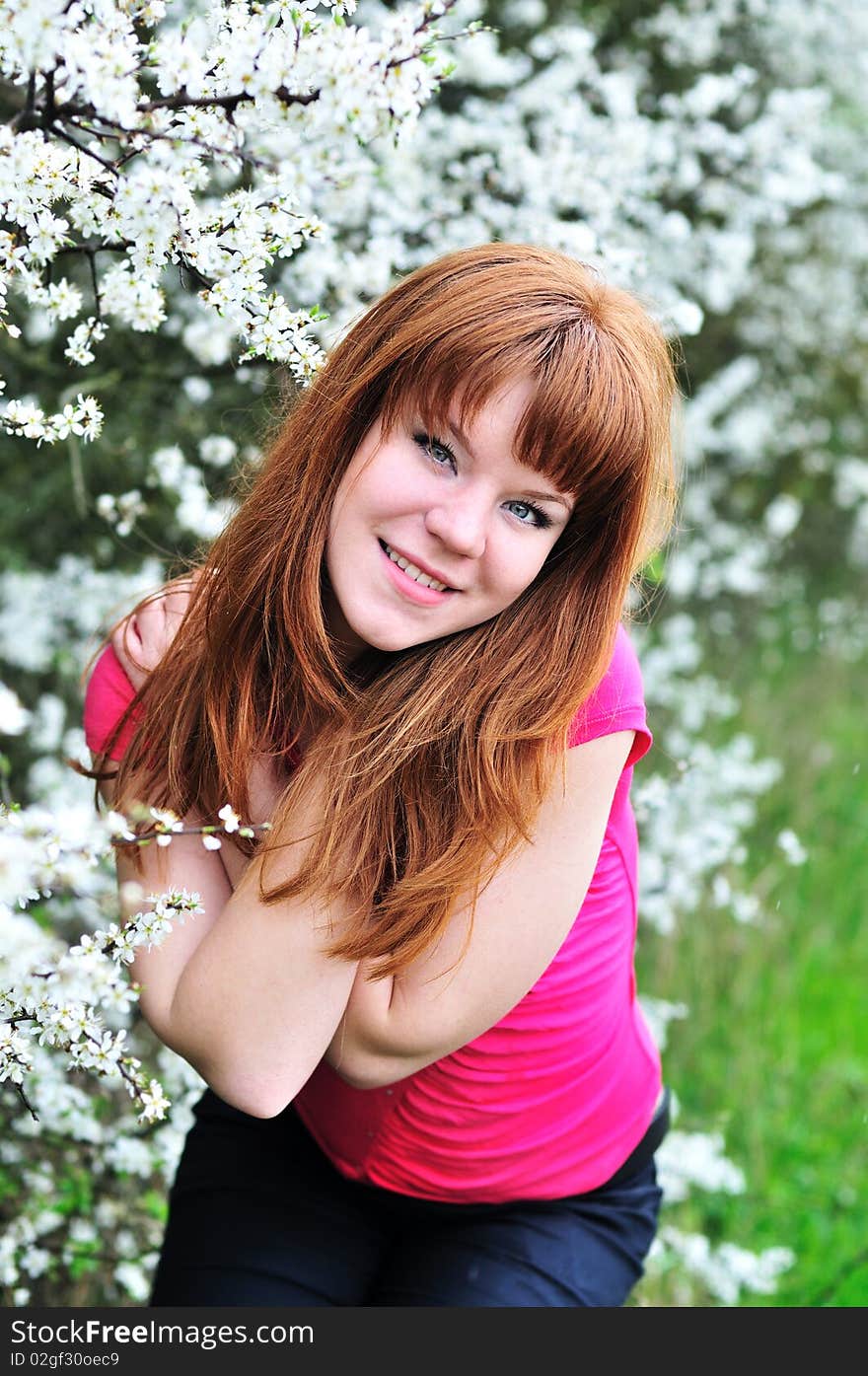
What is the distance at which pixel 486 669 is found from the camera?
164 cm

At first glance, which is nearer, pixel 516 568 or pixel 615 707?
pixel 516 568

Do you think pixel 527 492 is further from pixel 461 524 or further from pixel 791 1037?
pixel 791 1037

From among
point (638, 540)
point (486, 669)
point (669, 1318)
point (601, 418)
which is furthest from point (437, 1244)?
point (601, 418)

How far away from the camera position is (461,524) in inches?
59.5

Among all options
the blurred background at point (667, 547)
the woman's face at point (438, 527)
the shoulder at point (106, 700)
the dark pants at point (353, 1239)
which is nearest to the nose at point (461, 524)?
the woman's face at point (438, 527)

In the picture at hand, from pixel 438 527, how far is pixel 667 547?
1731 mm

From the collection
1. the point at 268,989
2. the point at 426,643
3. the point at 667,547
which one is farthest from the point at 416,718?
the point at 667,547

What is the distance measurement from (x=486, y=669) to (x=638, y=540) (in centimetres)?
24

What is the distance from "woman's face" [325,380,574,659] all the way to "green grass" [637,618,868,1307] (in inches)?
63.9

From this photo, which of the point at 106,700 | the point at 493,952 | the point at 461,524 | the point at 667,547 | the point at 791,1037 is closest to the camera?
the point at 461,524

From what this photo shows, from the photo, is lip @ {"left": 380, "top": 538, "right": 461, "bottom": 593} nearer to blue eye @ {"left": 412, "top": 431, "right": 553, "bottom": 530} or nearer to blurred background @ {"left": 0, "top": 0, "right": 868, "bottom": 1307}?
blue eye @ {"left": 412, "top": 431, "right": 553, "bottom": 530}

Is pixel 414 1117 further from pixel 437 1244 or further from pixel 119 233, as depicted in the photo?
pixel 119 233

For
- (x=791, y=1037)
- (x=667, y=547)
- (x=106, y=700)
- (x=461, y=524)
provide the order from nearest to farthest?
(x=461, y=524)
(x=106, y=700)
(x=667, y=547)
(x=791, y=1037)

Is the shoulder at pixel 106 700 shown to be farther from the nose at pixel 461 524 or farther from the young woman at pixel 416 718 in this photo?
the nose at pixel 461 524
